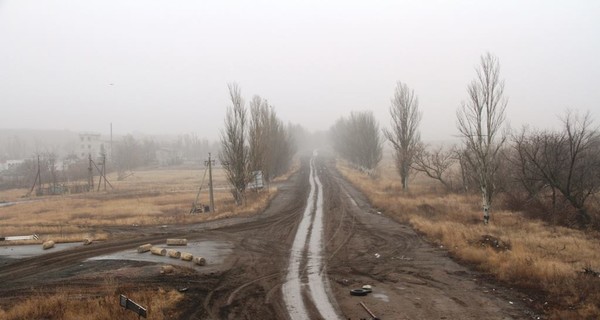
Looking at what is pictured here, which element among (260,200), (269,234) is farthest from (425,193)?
(269,234)

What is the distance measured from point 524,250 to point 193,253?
39.9 ft

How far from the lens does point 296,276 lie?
13.4 m

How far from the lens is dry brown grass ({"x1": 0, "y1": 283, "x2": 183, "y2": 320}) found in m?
9.91

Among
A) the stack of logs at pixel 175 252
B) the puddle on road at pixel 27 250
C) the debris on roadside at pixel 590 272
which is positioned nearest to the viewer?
the debris on roadside at pixel 590 272

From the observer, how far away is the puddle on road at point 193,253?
15.7 m

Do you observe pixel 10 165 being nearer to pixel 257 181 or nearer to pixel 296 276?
pixel 257 181

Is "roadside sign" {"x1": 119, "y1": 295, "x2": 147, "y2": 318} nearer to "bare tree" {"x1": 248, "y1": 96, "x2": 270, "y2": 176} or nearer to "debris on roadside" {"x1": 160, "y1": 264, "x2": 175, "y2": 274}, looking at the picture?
"debris on roadside" {"x1": 160, "y1": 264, "x2": 175, "y2": 274}

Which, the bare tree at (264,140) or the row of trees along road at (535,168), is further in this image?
the bare tree at (264,140)

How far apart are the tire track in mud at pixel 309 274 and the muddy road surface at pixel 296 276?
3 centimetres

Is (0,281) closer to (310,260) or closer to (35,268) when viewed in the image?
(35,268)

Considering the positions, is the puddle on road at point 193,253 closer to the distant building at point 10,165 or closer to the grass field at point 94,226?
the grass field at point 94,226

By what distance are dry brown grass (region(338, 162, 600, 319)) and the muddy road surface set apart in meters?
0.70

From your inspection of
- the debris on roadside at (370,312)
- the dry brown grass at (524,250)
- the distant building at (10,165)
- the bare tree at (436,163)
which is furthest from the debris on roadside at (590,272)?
the distant building at (10,165)

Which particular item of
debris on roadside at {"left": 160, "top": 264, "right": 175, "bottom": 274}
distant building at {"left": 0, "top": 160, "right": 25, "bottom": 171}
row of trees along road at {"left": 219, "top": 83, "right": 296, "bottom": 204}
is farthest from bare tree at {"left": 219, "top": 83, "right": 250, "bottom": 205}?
distant building at {"left": 0, "top": 160, "right": 25, "bottom": 171}
